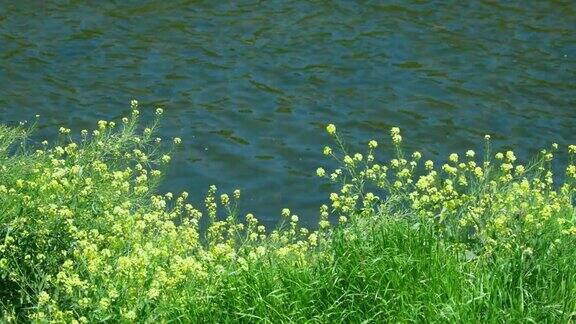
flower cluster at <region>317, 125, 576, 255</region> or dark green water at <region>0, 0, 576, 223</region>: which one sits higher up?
flower cluster at <region>317, 125, 576, 255</region>

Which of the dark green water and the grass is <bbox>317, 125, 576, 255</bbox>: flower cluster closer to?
the grass

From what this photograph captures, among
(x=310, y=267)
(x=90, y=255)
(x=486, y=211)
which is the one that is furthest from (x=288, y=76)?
(x=90, y=255)

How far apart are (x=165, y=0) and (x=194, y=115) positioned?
398 cm

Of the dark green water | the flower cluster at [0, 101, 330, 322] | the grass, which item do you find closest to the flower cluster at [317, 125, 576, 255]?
the grass

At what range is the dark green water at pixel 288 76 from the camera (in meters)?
11.1

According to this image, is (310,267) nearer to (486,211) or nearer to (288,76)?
(486,211)

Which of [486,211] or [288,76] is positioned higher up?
[486,211]

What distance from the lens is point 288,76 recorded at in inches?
500

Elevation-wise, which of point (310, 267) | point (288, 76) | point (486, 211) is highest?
point (486, 211)

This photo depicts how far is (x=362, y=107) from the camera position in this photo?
11.9 metres

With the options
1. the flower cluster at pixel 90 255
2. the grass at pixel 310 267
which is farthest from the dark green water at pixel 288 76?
the grass at pixel 310 267

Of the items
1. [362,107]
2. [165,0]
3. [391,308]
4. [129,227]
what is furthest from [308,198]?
[165,0]

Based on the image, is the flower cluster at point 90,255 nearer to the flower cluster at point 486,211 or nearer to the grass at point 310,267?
the grass at point 310,267

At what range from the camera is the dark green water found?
1110 cm
